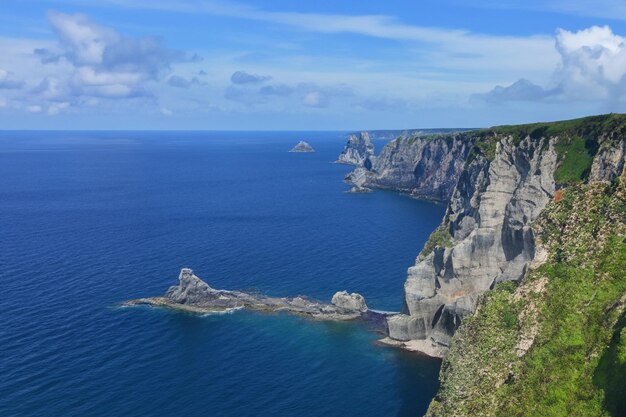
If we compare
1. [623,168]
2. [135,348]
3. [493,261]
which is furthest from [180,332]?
[623,168]

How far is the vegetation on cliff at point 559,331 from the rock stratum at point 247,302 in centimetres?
3572

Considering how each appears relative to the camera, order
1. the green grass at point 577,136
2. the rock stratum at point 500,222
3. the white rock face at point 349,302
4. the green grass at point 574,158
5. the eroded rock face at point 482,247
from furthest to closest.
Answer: the white rock face at point 349,302, the eroded rock face at point 482,247, the green grass at point 577,136, the green grass at point 574,158, the rock stratum at point 500,222

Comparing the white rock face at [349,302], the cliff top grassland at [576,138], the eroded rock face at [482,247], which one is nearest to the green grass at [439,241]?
the cliff top grassland at [576,138]

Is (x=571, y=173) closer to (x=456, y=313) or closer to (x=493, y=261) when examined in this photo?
(x=493, y=261)

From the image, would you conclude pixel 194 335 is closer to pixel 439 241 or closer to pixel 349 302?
pixel 349 302

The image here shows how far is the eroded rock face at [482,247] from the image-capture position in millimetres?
87188

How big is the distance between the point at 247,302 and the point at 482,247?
44.3 meters

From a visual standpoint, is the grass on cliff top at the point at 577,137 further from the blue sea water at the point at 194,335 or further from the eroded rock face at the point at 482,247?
the blue sea water at the point at 194,335

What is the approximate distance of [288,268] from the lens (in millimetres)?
133375

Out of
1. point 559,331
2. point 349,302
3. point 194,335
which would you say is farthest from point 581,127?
point 194,335

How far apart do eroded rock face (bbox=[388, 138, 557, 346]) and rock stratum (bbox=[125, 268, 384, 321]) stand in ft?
35.8

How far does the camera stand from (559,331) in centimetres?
6075

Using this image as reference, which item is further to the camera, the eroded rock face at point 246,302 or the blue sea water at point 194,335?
the eroded rock face at point 246,302

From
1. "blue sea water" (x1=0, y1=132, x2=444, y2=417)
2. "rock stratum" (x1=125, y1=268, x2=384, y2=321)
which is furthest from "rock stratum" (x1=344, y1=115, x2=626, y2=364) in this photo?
"rock stratum" (x1=125, y1=268, x2=384, y2=321)
